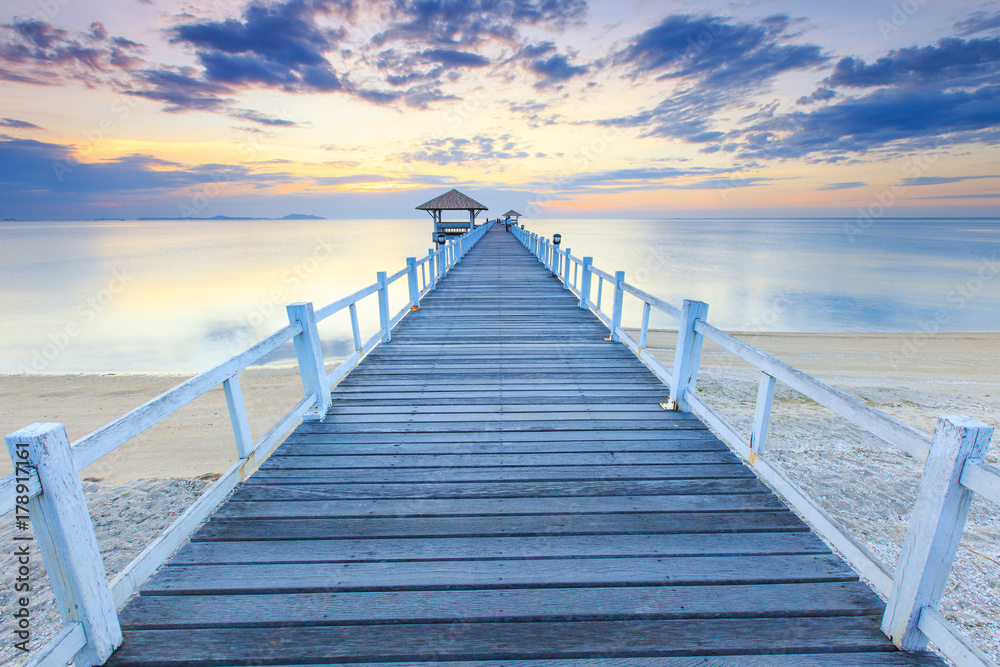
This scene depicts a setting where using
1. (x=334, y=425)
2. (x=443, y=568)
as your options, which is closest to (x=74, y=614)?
(x=443, y=568)

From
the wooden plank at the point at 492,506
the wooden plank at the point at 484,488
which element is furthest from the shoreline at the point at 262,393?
the wooden plank at the point at 492,506

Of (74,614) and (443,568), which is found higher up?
(74,614)

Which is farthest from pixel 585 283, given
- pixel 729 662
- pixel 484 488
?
pixel 729 662

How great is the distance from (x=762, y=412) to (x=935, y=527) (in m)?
1.31

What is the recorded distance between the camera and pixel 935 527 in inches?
69.6

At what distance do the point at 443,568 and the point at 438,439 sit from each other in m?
1.50

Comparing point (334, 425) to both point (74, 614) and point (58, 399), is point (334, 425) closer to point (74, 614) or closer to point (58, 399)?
point (74, 614)

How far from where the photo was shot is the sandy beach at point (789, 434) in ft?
16.6

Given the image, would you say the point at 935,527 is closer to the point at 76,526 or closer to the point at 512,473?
the point at 512,473

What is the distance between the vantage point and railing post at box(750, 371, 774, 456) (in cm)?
295

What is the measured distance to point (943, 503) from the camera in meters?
1.74

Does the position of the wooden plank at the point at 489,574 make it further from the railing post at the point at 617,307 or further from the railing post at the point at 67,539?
the railing post at the point at 617,307

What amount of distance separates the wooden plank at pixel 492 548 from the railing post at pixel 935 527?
59cm

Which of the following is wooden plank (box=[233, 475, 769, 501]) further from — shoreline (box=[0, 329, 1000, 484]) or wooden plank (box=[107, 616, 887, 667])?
shoreline (box=[0, 329, 1000, 484])
